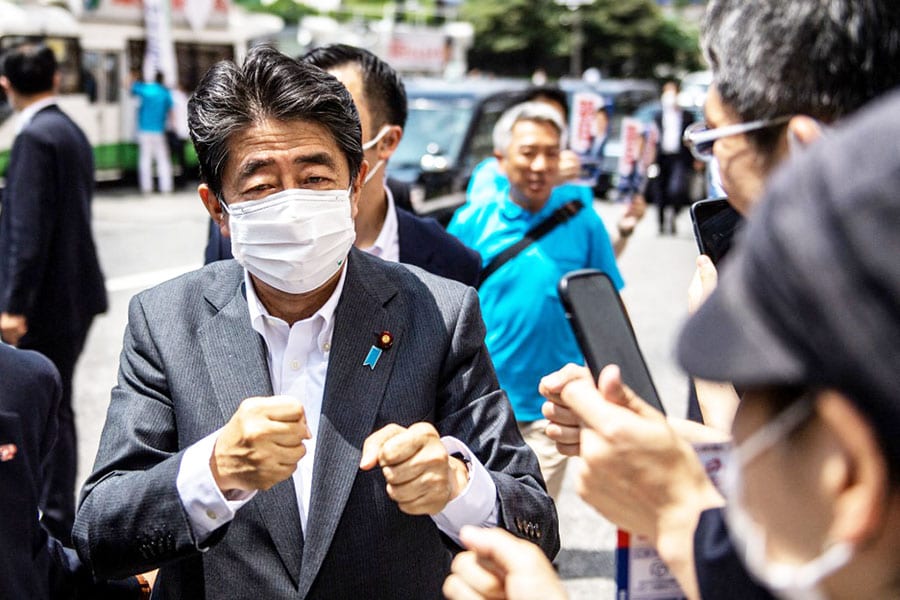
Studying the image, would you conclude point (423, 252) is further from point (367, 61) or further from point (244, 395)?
point (244, 395)

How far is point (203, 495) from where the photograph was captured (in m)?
1.64

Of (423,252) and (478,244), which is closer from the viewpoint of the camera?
(423,252)

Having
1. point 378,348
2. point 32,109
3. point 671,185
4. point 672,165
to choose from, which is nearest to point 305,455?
point 378,348

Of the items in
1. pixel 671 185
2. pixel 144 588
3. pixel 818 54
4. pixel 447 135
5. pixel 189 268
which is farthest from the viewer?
pixel 671 185

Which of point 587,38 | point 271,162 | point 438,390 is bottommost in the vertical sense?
point 438,390

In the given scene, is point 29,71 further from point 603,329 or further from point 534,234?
point 603,329

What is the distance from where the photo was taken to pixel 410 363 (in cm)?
Answer: 191

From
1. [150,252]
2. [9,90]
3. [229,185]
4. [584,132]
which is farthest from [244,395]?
[150,252]

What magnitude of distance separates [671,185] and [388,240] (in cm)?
1048

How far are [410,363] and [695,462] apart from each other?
879 mm

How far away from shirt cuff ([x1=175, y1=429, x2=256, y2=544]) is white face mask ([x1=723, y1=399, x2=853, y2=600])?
37.8 inches

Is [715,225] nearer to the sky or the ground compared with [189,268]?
nearer to the sky

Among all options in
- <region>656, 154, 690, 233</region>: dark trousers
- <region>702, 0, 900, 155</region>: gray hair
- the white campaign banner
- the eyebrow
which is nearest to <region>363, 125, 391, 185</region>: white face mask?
the eyebrow

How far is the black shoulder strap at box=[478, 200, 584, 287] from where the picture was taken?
3.73 metres
